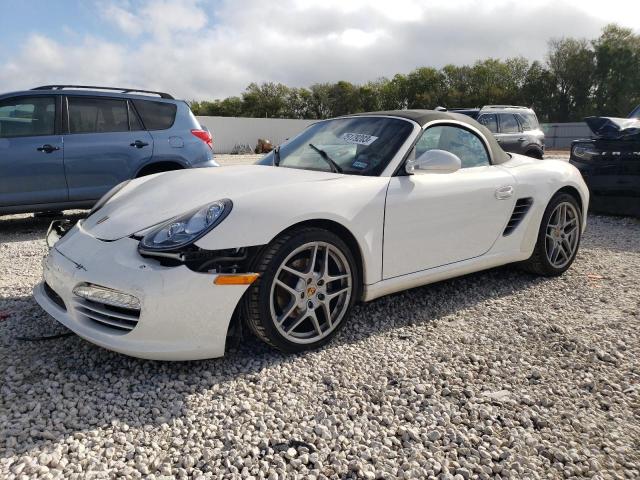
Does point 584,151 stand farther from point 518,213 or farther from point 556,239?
point 518,213

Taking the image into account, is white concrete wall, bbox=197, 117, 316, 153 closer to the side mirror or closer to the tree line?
the tree line

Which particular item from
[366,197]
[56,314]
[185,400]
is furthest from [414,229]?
[56,314]

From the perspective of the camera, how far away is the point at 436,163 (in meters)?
3.00

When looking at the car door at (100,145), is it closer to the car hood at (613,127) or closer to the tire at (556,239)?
the tire at (556,239)

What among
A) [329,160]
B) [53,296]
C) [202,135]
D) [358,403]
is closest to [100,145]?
[202,135]

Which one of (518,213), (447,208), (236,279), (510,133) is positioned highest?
(510,133)

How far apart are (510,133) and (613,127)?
4690mm

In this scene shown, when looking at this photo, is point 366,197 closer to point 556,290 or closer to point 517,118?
point 556,290

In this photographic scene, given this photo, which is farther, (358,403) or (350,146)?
(350,146)

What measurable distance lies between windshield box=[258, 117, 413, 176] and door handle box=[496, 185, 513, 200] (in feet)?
2.65

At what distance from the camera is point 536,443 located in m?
1.99

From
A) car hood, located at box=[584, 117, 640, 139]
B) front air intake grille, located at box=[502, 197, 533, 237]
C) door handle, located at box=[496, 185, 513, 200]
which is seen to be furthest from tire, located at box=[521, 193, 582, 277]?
car hood, located at box=[584, 117, 640, 139]

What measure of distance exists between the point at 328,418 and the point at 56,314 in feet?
4.88

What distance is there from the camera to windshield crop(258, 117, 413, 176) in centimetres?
313
